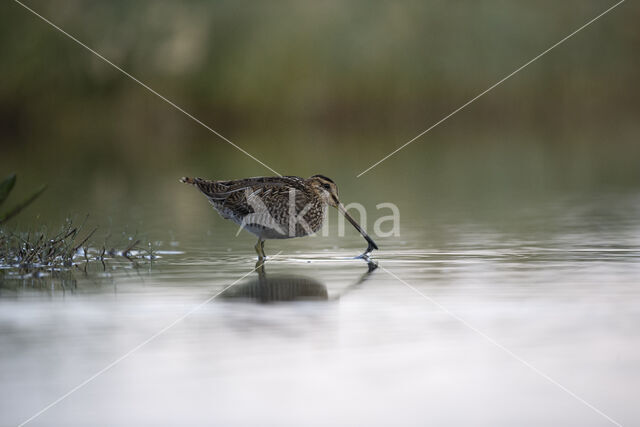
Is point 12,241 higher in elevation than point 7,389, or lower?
higher

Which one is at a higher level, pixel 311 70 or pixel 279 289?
pixel 311 70

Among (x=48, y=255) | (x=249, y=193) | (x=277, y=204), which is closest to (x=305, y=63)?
(x=249, y=193)

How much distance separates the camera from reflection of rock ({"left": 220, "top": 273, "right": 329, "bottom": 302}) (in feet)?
33.0

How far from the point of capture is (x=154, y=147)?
4128 centimetres

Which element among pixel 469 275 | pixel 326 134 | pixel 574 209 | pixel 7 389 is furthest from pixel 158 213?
pixel 326 134

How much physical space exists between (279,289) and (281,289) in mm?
19

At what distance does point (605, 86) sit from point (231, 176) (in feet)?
139

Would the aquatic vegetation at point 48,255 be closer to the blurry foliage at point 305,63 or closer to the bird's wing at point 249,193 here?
the bird's wing at point 249,193

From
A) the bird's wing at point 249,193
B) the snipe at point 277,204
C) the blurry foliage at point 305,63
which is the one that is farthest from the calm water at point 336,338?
the blurry foliage at point 305,63

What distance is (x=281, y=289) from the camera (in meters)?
10.6

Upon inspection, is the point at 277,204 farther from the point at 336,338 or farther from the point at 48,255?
the point at 336,338

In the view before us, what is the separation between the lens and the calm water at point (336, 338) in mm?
6613

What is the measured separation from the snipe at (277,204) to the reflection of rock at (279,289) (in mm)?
1604

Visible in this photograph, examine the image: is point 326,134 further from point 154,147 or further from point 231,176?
point 231,176
